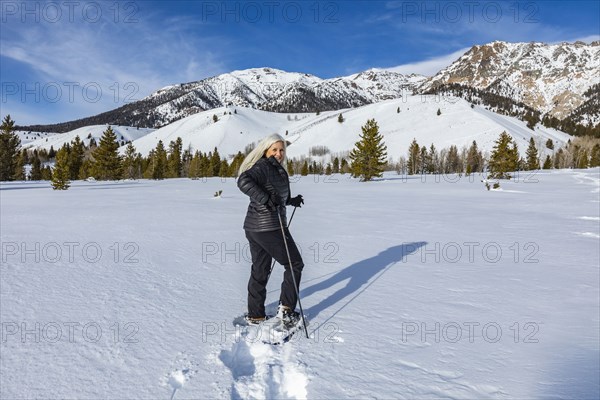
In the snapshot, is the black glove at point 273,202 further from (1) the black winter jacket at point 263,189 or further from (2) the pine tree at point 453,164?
(2) the pine tree at point 453,164

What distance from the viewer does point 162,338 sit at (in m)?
3.25

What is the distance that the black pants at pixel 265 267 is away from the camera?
3664 millimetres

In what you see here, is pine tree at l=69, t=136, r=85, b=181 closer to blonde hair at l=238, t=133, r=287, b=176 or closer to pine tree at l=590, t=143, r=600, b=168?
blonde hair at l=238, t=133, r=287, b=176

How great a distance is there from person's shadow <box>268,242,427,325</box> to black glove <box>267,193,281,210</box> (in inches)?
56.3

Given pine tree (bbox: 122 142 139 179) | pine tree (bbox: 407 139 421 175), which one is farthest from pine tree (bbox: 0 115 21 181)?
pine tree (bbox: 407 139 421 175)

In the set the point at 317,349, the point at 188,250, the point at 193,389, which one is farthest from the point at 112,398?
the point at 188,250

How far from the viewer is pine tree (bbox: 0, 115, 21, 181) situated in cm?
4948

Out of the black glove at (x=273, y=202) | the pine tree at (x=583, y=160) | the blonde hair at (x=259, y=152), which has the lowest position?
the black glove at (x=273, y=202)

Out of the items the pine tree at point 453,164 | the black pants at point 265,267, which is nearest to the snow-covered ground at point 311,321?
the black pants at point 265,267

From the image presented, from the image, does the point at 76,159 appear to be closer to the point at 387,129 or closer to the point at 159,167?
the point at 159,167

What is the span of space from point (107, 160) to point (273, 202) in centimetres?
5224

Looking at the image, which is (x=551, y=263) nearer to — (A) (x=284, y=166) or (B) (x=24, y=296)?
(A) (x=284, y=166)

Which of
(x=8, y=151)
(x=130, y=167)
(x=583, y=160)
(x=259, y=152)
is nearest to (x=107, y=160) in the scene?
(x=8, y=151)

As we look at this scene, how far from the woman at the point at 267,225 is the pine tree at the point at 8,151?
61022mm
